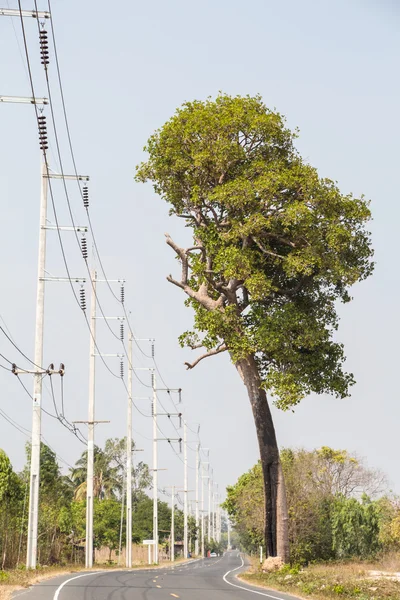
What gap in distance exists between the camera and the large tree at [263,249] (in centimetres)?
3266

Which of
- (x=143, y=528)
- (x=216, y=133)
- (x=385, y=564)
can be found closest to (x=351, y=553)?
(x=385, y=564)

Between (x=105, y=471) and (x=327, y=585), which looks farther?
(x=105, y=471)

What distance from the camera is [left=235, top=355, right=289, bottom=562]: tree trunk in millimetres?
34844

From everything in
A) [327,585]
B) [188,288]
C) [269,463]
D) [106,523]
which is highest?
[188,288]

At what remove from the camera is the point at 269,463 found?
35062 millimetres

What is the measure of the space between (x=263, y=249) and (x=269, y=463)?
952cm

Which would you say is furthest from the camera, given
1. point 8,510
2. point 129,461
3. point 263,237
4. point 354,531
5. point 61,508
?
point 61,508

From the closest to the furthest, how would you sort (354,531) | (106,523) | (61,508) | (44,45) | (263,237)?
(44,45)
(263,237)
(354,531)
(61,508)
(106,523)

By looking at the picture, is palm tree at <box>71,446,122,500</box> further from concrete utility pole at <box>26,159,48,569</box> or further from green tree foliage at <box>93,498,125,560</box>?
concrete utility pole at <box>26,159,48,569</box>

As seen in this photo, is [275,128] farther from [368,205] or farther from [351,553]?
[351,553]

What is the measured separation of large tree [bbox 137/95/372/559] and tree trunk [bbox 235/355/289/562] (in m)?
0.04

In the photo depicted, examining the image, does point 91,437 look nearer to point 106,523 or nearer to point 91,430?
point 91,430

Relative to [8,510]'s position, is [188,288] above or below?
above

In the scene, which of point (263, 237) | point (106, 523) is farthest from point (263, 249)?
point (106, 523)
